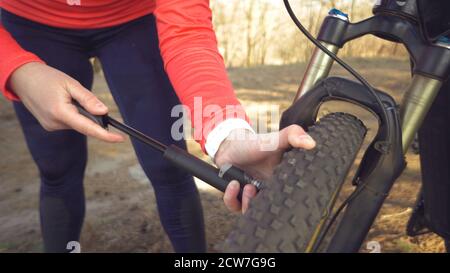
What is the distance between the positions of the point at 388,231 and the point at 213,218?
725mm

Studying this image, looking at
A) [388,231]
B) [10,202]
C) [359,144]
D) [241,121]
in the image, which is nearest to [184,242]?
[241,121]

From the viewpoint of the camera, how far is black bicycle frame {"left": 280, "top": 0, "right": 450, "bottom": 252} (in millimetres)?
629

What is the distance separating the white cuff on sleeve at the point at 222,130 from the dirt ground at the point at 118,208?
444 mm

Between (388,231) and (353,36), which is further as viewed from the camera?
(388,231)

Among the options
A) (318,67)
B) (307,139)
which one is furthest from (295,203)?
(318,67)

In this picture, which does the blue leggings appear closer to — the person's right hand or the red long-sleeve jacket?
the red long-sleeve jacket

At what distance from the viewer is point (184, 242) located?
1.10 meters

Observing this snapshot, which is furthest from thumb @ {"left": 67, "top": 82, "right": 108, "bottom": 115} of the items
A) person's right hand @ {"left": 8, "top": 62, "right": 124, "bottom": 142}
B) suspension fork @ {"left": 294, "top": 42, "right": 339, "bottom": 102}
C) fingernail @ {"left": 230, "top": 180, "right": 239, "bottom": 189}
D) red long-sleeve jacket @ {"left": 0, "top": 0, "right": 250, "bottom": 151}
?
suspension fork @ {"left": 294, "top": 42, "right": 339, "bottom": 102}

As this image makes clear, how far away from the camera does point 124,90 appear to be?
100cm

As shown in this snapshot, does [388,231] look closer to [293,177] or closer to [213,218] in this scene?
[213,218]

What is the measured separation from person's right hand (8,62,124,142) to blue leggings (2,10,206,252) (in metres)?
0.24

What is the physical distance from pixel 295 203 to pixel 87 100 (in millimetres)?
413

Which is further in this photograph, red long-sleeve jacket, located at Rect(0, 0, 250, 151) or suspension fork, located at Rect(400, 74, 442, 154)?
red long-sleeve jacket, located at Rect(0, 0, 250, 151)

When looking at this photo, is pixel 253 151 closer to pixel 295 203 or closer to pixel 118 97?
pixel 295 203
